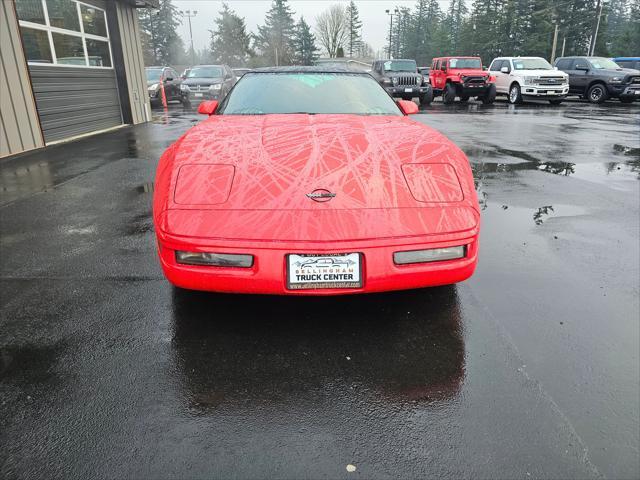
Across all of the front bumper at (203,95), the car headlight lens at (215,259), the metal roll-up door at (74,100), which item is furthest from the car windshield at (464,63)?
the car headlight lens at (215,259)

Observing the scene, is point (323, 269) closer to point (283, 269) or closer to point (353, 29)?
point (283, 269)

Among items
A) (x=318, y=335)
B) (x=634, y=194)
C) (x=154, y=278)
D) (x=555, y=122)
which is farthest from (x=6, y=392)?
(x=555, y=122)

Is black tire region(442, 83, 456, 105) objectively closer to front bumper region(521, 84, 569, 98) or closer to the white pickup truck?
the white pickup truck

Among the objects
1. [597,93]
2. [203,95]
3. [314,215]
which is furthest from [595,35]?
[314,215]

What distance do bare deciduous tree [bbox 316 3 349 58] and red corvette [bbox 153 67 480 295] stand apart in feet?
282

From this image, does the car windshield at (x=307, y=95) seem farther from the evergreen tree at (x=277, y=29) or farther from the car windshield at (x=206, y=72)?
the evergreen tree at (x=277, y=29)

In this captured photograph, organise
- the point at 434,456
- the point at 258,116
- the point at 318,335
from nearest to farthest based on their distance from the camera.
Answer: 1. the point at 434,456
2. the point at 318,335
3. the point at 258,116

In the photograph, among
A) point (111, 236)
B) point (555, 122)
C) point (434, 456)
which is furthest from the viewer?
point (555, 122)

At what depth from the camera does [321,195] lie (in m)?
2.36

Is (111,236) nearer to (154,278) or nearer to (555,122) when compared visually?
(154,278)

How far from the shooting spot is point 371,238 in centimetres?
225

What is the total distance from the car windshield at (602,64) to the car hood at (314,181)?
67.4 feet

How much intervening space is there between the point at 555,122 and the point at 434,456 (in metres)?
13.3

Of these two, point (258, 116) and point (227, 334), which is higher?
point (258, 116)
